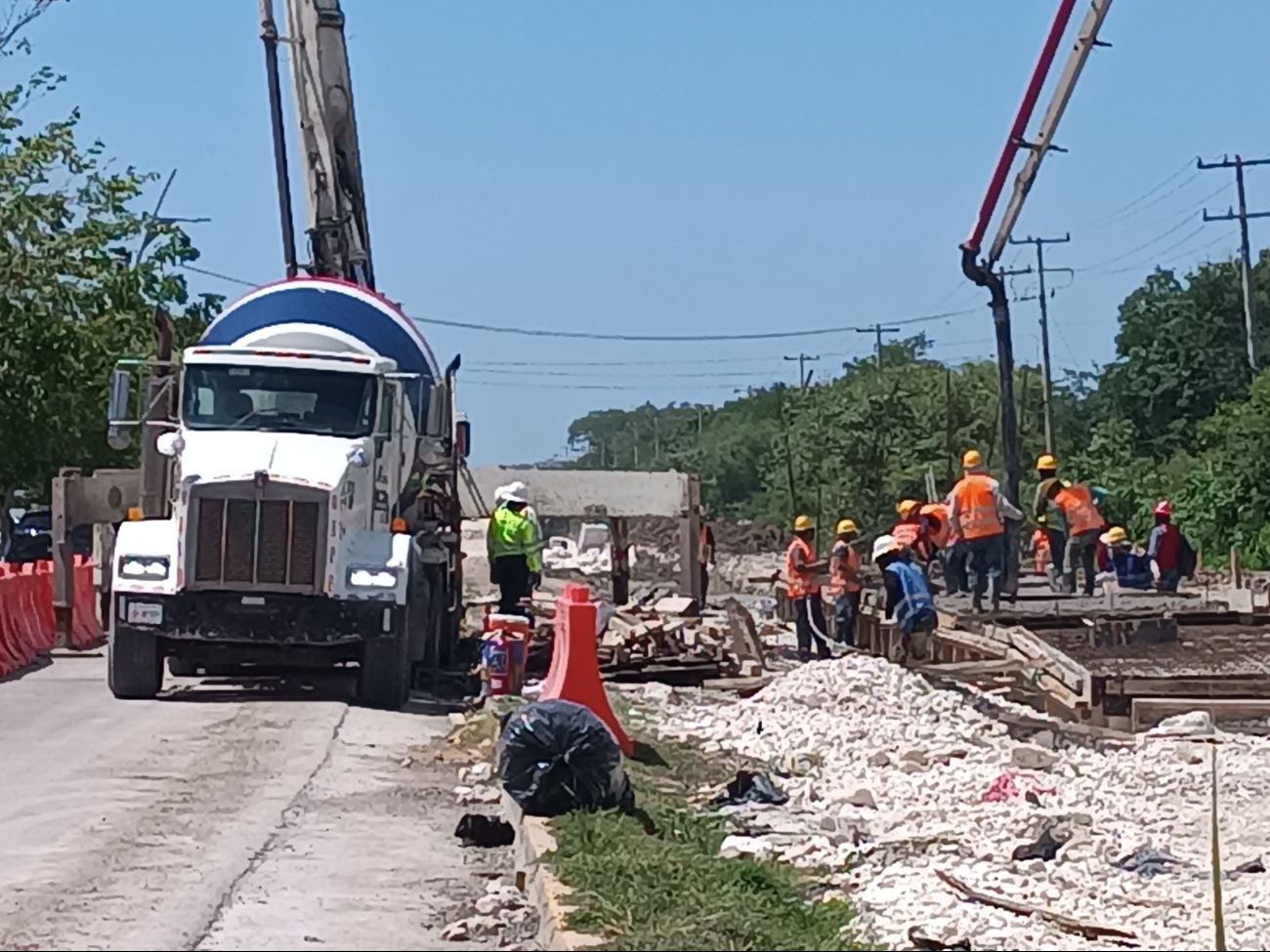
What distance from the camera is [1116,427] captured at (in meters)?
69.6

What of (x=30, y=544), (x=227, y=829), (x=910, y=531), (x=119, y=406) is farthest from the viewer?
(x=30, y=544)

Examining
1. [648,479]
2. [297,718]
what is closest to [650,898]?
[297,718]

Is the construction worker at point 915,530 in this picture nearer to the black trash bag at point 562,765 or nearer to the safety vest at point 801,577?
the safety vest at point 801,577

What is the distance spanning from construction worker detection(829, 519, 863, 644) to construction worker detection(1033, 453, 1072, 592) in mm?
5052

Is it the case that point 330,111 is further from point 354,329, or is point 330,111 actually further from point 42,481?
point 42,481

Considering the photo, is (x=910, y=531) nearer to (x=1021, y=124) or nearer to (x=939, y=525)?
(x=939, y=525)

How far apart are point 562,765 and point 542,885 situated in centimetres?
167

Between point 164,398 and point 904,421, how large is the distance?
4833 centimetres

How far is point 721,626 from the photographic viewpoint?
887 inches

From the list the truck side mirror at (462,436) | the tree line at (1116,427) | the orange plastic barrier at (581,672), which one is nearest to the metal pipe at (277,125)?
the truck side mirror at (462,436)

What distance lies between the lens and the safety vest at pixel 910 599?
62.7 feet

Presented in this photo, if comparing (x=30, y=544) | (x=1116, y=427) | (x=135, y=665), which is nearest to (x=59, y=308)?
(x=30, y=544)

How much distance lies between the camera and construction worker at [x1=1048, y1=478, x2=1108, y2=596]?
85.7 ft

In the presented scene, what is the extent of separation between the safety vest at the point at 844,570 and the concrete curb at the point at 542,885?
10749 mm
